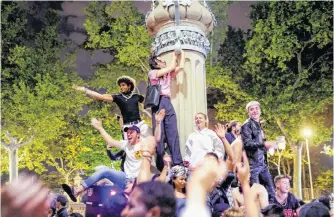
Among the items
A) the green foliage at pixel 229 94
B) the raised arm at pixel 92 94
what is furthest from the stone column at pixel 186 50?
the green foliage at pixel 229 94

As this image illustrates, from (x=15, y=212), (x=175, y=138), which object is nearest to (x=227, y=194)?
(x=175, y=138)

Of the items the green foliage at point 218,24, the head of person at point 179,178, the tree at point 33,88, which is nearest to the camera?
the head of person at point 179,178

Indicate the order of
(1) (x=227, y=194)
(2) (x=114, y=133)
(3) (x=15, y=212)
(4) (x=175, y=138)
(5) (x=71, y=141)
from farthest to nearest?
(5) (x=71, y=141) → (2) (x=114, y=133) → (4) (x=175, y=138) → (1) (x=227, y=194) → (3) (x=15, y=212)

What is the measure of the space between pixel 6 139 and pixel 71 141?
6.81 m

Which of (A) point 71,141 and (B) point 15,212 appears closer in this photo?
(B) point 15,212

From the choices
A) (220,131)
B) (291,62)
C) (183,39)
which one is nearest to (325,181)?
(291,62)

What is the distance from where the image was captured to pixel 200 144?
6.60 meters

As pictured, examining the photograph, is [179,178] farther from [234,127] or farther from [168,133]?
[234,127]

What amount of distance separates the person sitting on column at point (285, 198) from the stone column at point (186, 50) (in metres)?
2.11

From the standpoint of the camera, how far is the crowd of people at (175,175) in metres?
1.80

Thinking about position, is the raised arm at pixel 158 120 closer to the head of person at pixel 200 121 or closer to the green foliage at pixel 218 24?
the head of person at pixel 200 121

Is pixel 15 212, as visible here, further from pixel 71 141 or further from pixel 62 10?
pixel 62 10

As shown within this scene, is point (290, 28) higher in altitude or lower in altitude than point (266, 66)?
higher

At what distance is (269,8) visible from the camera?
68.1 ft
